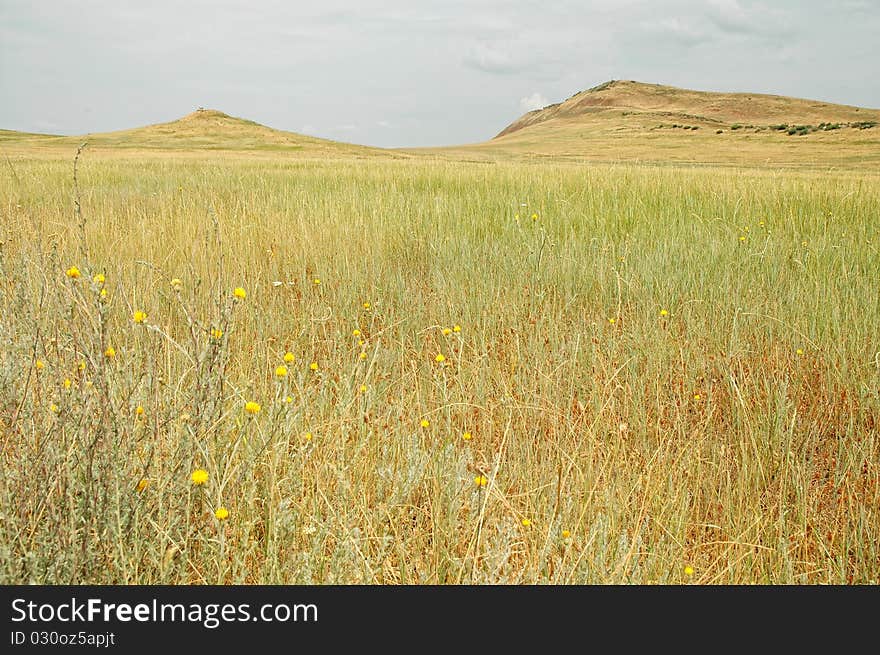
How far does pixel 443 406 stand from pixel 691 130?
5732 centimetres

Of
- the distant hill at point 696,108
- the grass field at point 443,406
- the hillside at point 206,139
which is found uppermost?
the distant hill at point 696,108

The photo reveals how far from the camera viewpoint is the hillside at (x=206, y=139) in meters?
38.7

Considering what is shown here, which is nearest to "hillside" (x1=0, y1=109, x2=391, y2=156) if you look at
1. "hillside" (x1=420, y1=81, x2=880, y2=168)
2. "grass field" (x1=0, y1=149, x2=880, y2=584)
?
"hillside" (x1=420, y1=81, x2=880, y2=168)

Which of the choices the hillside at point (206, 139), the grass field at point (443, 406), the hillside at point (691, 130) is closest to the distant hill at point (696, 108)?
the hillside at point (691, 130)

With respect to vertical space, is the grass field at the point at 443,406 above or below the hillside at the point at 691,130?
below

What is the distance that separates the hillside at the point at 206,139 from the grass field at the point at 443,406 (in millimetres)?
34862

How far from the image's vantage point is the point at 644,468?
1.89 m

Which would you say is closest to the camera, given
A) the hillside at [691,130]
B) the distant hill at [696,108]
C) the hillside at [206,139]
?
the hillside at [691,130]

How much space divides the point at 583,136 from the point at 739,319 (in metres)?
59.0

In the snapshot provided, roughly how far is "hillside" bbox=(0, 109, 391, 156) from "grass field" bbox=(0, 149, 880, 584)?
34.9 m

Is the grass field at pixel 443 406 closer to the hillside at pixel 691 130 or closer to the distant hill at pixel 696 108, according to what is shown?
the hillside at pixel 691 130

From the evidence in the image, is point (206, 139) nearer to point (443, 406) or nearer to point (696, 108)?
point (443, 406)
